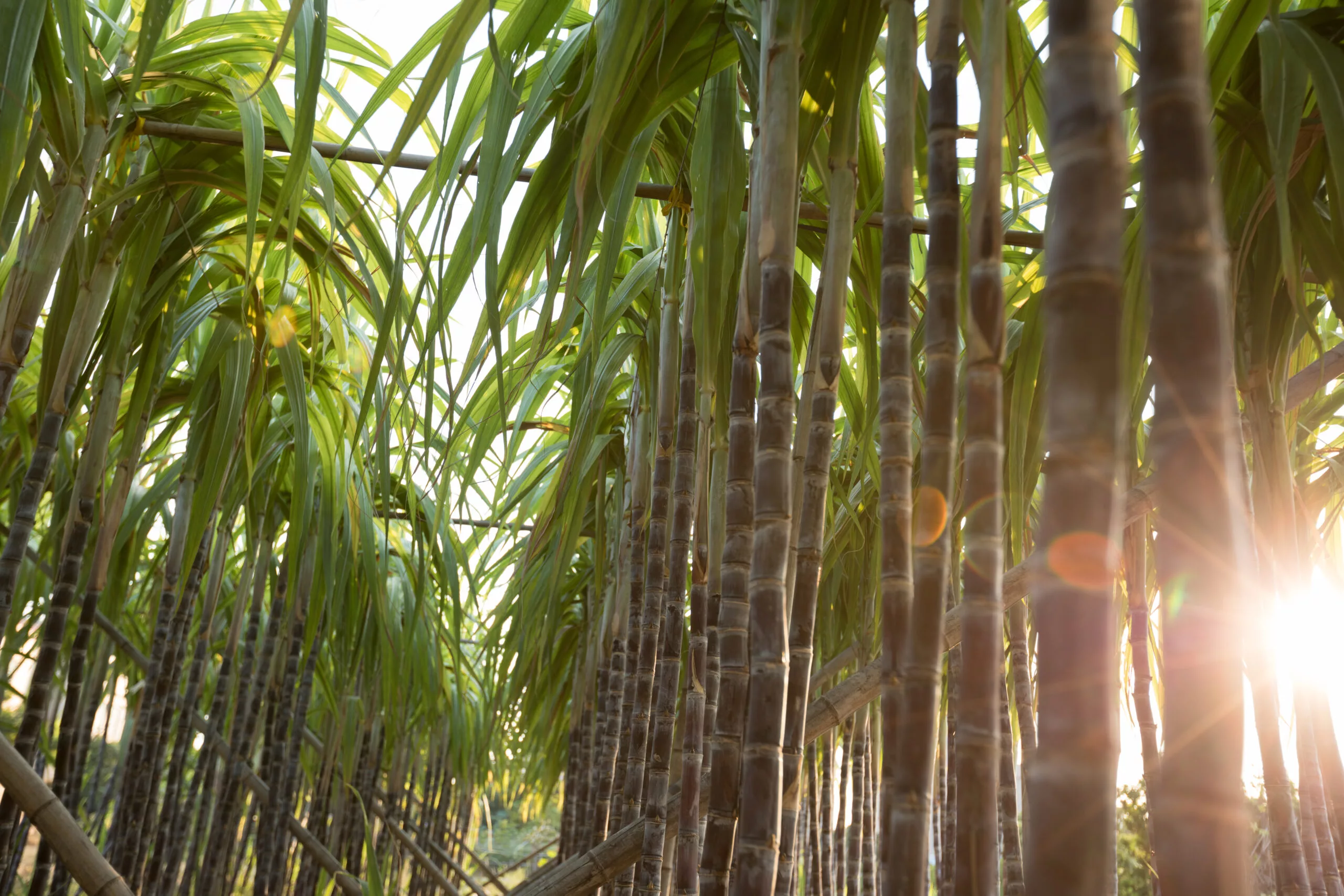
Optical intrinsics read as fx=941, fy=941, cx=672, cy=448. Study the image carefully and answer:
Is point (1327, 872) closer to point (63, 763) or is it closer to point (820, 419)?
point (820, 419)

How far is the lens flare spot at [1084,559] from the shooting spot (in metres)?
0.39

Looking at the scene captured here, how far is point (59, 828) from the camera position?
1261 mm

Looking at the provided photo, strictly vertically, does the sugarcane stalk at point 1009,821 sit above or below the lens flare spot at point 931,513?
below

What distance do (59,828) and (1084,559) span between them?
1400 mm

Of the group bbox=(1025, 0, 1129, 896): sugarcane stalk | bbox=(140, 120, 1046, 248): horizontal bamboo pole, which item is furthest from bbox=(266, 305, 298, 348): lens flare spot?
bbox=(1025, 0, 1129, 896): sugarcane stalk

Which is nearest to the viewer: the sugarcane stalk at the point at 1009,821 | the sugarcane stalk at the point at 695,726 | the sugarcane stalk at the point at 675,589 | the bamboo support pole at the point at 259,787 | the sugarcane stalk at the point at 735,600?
the sugarcane stalk at the point at 735,600

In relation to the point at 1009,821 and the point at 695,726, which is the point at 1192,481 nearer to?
the point at 695,726

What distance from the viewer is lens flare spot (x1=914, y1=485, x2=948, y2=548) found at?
1.79 ft

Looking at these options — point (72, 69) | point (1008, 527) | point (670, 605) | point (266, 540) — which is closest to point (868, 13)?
point (670, 605)

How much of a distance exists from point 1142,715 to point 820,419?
→ 1.61 meters

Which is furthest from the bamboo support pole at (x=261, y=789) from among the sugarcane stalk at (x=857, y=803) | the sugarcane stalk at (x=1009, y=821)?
the sugarcane stalk at (x=1009, y=821)

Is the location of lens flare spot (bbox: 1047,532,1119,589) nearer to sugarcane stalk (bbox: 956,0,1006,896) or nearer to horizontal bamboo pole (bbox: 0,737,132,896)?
sugarcane stalk (bbox: 956,0,1006,896)

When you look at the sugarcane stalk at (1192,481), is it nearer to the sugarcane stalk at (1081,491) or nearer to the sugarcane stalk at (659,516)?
the sugarcane stalk at (1081,491)

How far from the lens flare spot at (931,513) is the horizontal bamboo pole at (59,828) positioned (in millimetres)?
1205
